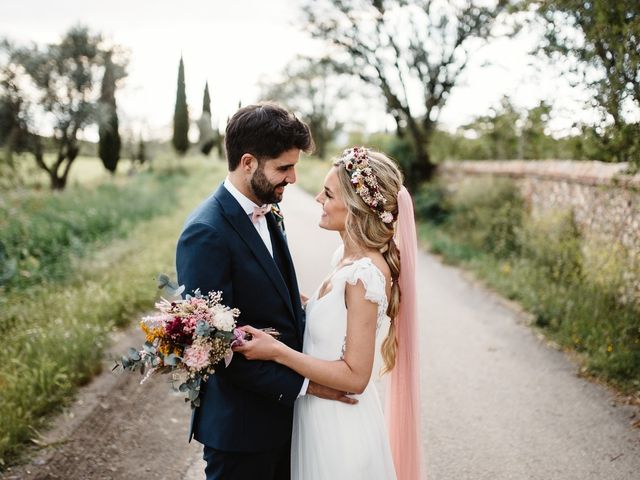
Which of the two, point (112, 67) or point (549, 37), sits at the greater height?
point (112, 67)

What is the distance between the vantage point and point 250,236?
2195 millimetres

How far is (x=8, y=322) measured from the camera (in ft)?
18.6

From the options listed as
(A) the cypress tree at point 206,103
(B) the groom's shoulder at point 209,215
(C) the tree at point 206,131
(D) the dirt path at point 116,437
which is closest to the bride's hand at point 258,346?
(B) the groom's shoulder at point 209,215

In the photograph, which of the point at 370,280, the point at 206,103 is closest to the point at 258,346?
the point at 370,280

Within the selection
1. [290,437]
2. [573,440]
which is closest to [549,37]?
[573,440]

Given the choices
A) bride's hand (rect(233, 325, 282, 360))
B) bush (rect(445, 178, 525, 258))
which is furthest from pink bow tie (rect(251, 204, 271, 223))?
bush (rect(445, 178, 525, 258))

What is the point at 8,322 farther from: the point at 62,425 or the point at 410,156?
the point at 410,156

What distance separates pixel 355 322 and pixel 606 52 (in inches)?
186

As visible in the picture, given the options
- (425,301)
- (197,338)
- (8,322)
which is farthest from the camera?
(425,301)

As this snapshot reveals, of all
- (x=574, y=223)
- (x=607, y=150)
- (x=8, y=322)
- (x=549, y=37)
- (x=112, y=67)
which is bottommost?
(x=8, y=322)

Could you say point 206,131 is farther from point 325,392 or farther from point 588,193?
point 325,392

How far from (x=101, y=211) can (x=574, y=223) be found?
10566 millimetres

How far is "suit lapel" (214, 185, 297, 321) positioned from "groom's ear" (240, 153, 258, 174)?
177 mm

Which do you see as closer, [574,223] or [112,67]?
[574,223]
